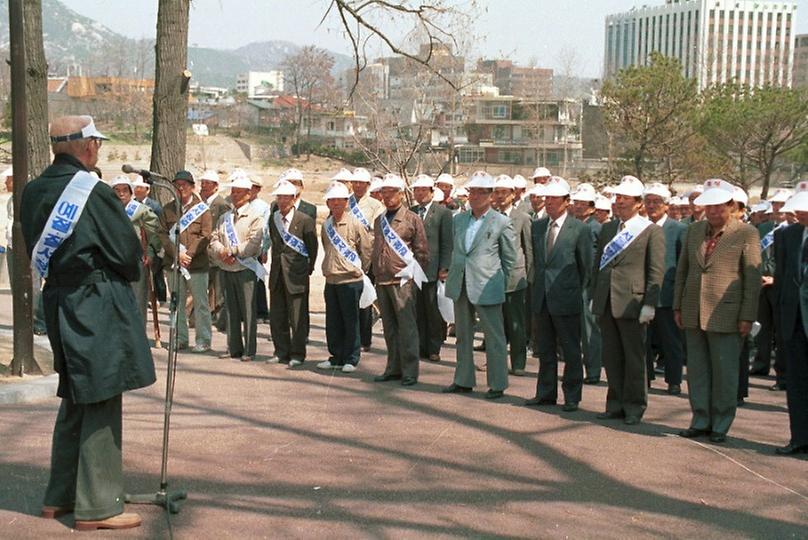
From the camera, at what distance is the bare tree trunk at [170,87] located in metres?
15.8

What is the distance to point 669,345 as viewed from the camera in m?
12.4

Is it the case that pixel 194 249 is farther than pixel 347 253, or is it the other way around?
pixel 194 249

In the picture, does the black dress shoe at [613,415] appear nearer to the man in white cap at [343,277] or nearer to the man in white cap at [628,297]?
the man in white cap at [628,297]

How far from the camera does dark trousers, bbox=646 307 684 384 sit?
40.4 feet

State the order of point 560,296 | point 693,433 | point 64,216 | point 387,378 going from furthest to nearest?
point 387,378 < point 560,296 < point 693,433 < point 64,216

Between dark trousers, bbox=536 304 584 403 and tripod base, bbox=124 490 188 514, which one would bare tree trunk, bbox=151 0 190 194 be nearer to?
dark trousers, bbox=536 304 584 403

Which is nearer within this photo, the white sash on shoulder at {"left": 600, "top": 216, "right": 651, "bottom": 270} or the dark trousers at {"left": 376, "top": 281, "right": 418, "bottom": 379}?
the white sash on shoulder at {"left": 600, "top": 216, "right": 651, "bottom": 270}

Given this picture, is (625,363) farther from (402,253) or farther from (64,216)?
(64,216)

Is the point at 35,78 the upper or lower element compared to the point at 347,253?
upper

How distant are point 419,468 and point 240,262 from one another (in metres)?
5.50

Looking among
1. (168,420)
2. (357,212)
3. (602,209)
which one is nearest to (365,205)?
(357,212)

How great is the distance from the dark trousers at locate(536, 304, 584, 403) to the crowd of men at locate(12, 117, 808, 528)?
0.01 metres

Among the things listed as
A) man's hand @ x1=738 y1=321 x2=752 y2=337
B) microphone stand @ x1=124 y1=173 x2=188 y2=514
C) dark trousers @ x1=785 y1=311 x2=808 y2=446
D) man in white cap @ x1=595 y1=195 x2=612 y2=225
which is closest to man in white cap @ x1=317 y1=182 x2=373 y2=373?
man in white cap @ x1=595 y1=195 x2=612 y2=225

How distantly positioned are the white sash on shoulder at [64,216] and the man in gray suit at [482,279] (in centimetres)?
515
